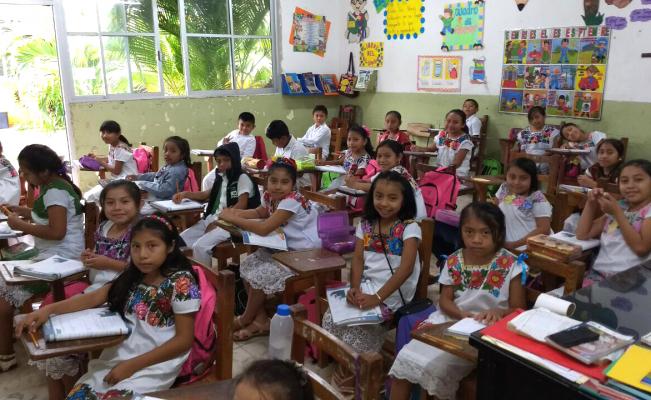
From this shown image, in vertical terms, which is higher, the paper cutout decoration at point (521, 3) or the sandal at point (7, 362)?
the paper cutout decoration at point (521, 3)

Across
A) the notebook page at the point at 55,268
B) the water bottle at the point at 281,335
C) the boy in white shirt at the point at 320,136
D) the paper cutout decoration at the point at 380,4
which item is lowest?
the water bottle at the point at 281,335

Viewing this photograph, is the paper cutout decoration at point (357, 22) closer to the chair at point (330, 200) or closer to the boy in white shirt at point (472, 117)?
the boy in white shirt at point (472, 117)

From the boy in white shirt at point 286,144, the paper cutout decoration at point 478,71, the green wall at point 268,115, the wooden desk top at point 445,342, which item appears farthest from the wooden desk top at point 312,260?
the paper cutout decoration at point 478,71

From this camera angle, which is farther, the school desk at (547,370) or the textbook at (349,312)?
the textbook at (349,312)

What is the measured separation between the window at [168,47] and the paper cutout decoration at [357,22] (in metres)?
1.18

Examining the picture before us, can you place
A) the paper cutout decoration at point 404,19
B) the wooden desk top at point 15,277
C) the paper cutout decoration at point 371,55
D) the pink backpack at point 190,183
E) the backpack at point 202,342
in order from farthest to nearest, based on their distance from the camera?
1. the paper cutout decoration at point 371,55
2. the paper cutout decoration at point 404,19
3. the pink backpack at point 190,183
4. the wooden desk top at point 15,277
5. the backpack at point 202,342

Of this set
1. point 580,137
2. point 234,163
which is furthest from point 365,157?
point 580,137

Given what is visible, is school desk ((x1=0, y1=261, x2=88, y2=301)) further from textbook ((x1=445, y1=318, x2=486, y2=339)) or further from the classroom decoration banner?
the classroom decoration banner

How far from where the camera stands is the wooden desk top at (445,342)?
1418 millimetres

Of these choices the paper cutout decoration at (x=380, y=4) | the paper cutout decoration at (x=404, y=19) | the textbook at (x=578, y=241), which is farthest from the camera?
the paper cutout decoration at (x=380, y=4)

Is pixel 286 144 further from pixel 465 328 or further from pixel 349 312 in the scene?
pixel 465 328

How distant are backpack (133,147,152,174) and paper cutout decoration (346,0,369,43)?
3.94 m

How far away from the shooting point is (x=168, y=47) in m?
6.15

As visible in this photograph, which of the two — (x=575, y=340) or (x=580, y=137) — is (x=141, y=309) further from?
(x=580, y=137)
